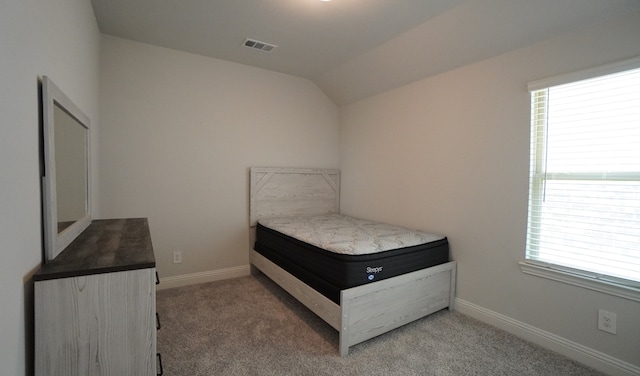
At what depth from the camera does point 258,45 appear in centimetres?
280

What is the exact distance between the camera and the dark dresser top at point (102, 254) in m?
1.09

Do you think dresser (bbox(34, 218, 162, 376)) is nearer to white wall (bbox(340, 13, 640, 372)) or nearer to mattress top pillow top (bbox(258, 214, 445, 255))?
mattress top pillow top (bbox(258, 214, 445, 255))

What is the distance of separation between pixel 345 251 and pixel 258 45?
220cm

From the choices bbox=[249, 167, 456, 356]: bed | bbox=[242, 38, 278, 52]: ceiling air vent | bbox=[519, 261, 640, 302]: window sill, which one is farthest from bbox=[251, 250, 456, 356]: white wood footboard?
bbox=[242, 38, 278, 52]: ceiling air vent

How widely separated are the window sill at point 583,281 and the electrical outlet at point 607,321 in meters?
0.13

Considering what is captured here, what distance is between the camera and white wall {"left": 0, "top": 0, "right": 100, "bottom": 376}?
0.83 meters

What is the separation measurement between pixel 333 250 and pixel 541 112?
1791mm

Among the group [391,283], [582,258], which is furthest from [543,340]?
[391,283]

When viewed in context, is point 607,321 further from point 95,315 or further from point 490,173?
point 95,315

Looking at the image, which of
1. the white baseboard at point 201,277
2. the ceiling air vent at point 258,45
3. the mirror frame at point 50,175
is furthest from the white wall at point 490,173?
the mirror frame at point 50,175

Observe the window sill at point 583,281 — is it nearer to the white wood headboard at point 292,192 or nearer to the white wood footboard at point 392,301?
the white wood footboard at point 392,301

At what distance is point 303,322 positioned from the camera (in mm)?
2285

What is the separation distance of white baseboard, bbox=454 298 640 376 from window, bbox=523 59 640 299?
45 centimetres

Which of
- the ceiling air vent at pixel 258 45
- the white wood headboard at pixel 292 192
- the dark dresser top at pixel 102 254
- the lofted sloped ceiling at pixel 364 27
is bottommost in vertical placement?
the dark dresser top at pixel 102 254
